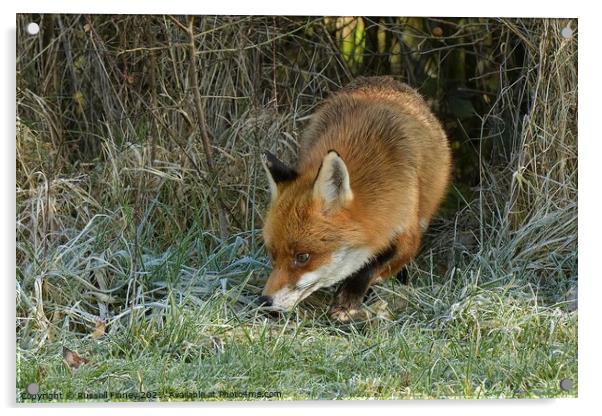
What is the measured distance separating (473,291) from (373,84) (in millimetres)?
1260

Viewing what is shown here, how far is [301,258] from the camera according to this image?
5730mm

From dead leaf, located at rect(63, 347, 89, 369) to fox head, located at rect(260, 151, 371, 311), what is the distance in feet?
3.01

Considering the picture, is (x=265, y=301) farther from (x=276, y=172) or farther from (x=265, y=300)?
(x=276, y=172)

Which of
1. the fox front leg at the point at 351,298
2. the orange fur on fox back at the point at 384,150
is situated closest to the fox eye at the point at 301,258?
the orange fur on fox back at the point at 384,150

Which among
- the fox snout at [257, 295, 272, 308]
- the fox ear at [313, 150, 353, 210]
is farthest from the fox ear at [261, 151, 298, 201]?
the fox snout at [257, 295, 272, 308]

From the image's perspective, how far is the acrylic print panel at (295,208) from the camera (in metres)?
5.78

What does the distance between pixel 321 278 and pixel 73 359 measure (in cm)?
126

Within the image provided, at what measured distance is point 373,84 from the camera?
6.54 metres

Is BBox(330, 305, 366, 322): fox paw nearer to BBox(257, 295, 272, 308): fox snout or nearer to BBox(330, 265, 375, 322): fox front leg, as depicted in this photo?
BBox(330, 265, 375, 322): fox front leg

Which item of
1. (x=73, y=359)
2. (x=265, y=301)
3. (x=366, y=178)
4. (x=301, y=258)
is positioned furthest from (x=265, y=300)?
(x=73, y=359)

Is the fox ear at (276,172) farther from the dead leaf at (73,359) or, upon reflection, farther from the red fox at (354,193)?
the dead leaf at (73,359)

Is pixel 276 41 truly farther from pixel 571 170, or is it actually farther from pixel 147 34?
pixel 571 170

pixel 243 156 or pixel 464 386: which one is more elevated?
pixel 243 156

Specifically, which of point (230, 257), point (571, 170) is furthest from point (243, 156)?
point (571, 170)
